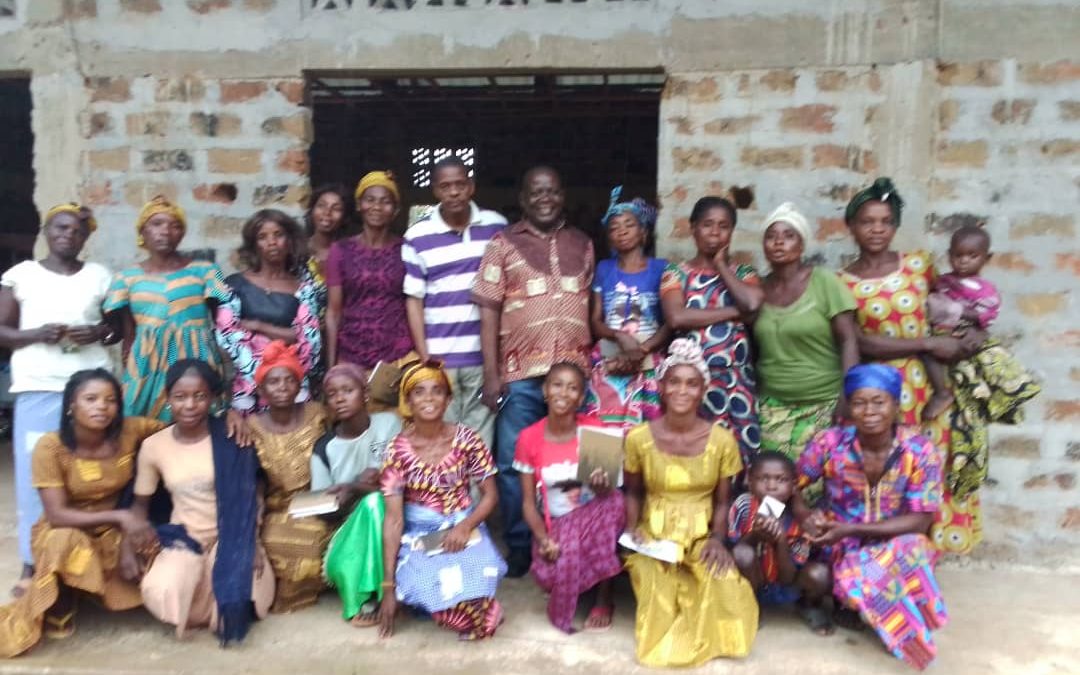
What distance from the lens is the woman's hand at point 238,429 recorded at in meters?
3.33

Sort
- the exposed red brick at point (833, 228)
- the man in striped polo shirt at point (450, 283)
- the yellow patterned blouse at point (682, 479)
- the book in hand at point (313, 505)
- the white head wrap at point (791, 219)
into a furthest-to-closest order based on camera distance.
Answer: the exposed red brick at point (833, 228) < the man in striped polo shirt at point (450, 283) < the white head wrap at point (791, 219) < the book in hand at point (313, 505) < the yellow patterned blouse at point (682, 479)

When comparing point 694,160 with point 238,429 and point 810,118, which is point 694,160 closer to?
point 810,118

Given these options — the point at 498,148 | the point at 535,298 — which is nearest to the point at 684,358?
the point at 535,298

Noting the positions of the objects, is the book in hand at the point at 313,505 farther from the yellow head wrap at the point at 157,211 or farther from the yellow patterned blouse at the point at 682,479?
the yellow head wrap at the point at 157,211

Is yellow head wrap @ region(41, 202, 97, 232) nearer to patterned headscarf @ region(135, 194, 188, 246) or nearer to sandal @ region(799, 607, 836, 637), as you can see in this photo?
patterned headscarf @ region(135, 194, 188, 246)

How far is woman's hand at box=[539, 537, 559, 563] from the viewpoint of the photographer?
3.16 meters

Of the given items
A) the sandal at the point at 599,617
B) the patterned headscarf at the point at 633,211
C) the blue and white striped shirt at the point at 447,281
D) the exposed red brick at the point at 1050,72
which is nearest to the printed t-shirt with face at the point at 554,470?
the sandal at the point at 599,617

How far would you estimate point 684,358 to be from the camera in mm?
3146

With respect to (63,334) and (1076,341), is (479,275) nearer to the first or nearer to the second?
(63,334)

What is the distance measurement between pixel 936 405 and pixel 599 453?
56.1 inches

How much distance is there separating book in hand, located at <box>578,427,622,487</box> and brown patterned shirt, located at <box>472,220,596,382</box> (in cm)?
41

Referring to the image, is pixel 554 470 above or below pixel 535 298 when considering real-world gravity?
below

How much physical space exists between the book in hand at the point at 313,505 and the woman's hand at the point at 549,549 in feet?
2.69

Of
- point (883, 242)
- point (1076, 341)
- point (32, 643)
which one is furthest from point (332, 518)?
point (1076, 341)
